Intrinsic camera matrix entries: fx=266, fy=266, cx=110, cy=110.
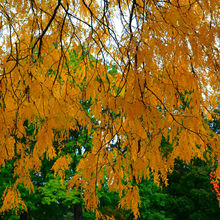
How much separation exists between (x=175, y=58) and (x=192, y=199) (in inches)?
416

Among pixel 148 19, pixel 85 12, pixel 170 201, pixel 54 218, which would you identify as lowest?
pixel 54 218

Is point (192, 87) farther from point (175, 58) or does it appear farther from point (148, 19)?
point (148, 19)

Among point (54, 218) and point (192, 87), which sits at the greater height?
point (192, 87)

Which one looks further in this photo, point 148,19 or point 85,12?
point 85,12

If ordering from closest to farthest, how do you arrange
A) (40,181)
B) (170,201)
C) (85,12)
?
(85,12) < (40,181) < (170,201)

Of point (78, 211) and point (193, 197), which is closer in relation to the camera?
point (78, 211)

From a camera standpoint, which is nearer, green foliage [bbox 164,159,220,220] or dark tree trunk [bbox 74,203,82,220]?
dark tree trunk [bbox 74,203,82,220]

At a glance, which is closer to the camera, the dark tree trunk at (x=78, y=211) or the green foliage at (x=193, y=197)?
the dark tree trunk at (x=78, y=211)

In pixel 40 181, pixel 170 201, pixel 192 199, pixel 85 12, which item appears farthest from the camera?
pixel 192 199

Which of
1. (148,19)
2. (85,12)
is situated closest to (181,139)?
(148,19)

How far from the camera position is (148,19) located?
129 cm

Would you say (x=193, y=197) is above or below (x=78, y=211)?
above

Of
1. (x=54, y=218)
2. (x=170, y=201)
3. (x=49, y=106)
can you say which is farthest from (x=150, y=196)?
(x=49, y=106)

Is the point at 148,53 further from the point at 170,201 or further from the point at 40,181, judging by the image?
the point at 170,201
